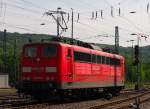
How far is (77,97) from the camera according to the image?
28.3 m

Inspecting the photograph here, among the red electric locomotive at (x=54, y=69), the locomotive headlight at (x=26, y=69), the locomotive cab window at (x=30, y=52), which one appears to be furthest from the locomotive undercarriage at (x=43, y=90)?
the locomotive cab window at (x=30, y=52)

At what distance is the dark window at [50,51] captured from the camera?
2438 cm

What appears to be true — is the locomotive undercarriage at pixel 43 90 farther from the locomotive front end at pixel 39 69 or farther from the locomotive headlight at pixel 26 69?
the locomotive headlight at pixel 26 69

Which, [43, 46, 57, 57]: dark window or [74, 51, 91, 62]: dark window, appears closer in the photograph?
[43, 46, 57, 57]: dark window

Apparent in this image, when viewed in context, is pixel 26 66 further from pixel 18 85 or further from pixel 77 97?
pixel 77 97

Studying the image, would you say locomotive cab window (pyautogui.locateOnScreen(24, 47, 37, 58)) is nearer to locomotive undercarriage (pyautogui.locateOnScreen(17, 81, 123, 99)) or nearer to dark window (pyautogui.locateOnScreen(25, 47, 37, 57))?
dark window (pyautogui.locateOnScreen(25, 47, 37, 57))

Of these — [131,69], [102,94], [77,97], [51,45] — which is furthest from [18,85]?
[131,69]

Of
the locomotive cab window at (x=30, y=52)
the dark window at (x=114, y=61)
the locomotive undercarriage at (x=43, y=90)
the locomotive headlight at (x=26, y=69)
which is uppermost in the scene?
the locomotive cab window at (x=30, y=52)

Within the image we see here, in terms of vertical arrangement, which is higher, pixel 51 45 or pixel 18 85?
pixel 51 45

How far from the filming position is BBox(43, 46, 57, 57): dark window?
960 inches

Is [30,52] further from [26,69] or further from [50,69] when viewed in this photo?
[50,69]

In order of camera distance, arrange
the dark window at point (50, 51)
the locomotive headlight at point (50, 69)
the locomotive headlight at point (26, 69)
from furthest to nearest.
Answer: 1. the locomotive headlight at point (26, 69)
2. the dark window at point (50, 51)
3. the locomotive headlight at point (50, 69)

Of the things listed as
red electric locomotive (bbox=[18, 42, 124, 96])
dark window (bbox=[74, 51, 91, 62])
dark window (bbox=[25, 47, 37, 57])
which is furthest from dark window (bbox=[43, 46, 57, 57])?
dark window (bbox=[74, 51, 91, 62])

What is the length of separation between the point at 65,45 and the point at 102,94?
967 cm
